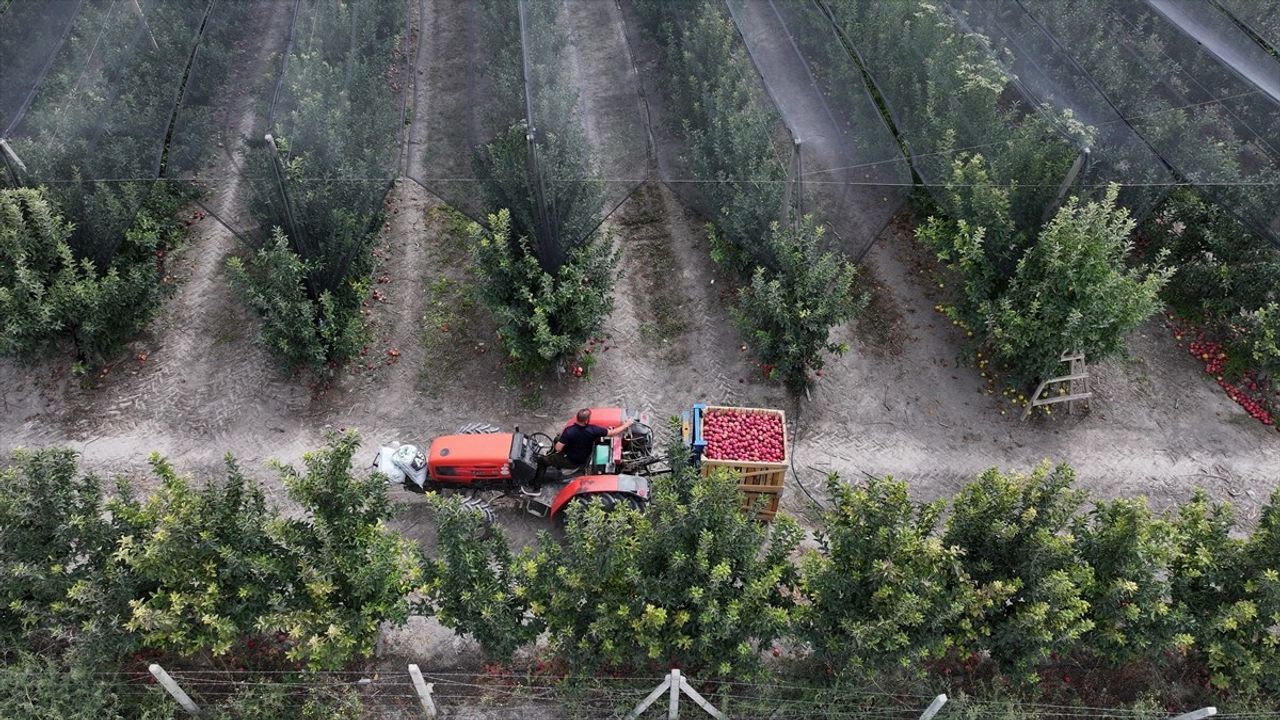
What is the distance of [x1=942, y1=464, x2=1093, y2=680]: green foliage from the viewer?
7.48 m

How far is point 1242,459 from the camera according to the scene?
1125 cm

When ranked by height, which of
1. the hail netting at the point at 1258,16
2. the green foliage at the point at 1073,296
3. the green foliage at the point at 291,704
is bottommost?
the green foliage at the point at 291,704

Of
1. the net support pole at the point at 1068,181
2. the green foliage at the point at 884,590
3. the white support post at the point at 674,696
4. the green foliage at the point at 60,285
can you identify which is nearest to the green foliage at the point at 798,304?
the net support pole at the point at 1068,181

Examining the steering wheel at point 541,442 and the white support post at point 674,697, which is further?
the steering wheel at point 541,442

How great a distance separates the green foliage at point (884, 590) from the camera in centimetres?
741

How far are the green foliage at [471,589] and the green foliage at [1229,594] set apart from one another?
21.0 ft

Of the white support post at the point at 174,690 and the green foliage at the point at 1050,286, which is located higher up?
the green foliage at the point at 1050,286

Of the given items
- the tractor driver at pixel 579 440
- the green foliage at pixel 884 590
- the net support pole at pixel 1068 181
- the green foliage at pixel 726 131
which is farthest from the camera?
the green foliage at pixel 726 131

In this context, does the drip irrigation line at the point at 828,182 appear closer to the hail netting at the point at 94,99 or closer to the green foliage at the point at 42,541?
the hail netting at the point at 94,99

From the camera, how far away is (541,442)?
1143 cm

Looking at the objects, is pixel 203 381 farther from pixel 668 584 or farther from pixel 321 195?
pixel 668 584

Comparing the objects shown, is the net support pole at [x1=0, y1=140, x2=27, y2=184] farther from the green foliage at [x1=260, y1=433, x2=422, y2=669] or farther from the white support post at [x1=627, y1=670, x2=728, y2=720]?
the white support post at [x1=627, y1=670, x2=728, y2=720]

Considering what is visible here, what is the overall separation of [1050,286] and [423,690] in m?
8.88

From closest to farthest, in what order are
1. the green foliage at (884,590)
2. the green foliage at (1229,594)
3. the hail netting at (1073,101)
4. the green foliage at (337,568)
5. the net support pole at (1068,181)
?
the green foliage at (884,590)
the green foliage at (337,568)
the green foliage at (1229,594)
the net support pole at (1068,181)
the hail netting at (1073,101)
